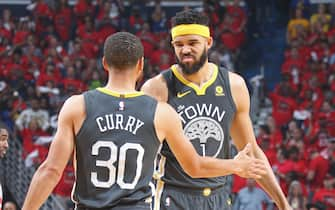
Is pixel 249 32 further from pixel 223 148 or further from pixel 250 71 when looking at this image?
pixel 223 148

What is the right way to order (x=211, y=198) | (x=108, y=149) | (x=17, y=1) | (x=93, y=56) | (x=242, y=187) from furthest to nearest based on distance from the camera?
(x=17, y=1), (x=93, y=56), (x=242, y=187), (x=211, y=198), (x=108, y=149)

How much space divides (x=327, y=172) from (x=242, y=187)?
1.39m

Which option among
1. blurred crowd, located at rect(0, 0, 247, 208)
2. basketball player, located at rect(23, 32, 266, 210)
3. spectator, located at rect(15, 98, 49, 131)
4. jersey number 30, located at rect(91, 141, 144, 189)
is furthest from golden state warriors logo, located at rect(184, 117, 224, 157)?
spectator, located at rect(15, 98, 49, 131)

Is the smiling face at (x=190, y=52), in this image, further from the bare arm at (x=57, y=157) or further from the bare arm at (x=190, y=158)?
the bare arm at (x=57, y=157)

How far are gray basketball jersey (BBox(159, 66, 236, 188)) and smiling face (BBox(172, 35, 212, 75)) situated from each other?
17cm

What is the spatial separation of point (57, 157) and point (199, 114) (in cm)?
200

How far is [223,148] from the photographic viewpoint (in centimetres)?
656

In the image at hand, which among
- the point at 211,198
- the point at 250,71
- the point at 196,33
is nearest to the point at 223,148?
the point at 211,198

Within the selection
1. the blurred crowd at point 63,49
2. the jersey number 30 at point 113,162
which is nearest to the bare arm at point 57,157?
the jersey number 30 at point 113,162

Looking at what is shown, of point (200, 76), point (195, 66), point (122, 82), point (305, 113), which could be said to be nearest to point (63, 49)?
point (305, 113)

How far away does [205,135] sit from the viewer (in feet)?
21.3

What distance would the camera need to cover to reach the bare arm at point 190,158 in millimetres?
4801

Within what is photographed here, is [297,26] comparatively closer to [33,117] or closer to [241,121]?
[33,117]

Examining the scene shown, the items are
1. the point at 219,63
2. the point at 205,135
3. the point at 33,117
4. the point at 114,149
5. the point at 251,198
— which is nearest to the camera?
the point at 114,149
